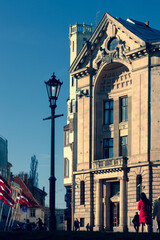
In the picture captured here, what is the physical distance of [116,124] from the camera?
6594cm

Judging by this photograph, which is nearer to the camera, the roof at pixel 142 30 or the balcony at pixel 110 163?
the roof at pixel 142 30

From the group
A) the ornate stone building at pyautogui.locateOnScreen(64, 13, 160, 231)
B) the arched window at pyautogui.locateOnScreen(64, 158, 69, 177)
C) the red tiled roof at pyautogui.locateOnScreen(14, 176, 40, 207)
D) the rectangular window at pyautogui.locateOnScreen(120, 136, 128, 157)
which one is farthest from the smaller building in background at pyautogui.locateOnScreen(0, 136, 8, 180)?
the red tiled roof at pyautogui.locateOnScreen(14, 176, 40, 207)

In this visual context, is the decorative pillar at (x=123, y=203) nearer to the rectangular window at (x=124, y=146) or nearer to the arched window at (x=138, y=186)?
the arched window at (x=138, y=186)

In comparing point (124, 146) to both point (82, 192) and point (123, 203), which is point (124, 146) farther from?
point (82, 192)

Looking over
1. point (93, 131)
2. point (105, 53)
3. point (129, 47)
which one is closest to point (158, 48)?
point (129, 47)

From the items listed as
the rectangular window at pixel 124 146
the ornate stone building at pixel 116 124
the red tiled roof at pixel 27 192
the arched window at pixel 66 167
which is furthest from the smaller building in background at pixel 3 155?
the red tiled roof at pixel 27 192

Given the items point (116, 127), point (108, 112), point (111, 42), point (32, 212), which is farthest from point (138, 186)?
point (32, 212)

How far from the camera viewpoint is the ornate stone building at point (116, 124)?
59.8 m

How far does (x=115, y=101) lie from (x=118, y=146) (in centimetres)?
481

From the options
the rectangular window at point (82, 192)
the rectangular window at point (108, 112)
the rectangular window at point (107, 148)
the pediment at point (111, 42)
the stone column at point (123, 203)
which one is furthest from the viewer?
the rectangular window at point (82, 192)

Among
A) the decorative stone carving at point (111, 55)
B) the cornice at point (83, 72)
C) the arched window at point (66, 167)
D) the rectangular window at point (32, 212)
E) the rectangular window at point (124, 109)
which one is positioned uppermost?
the decorative stone carving at point (111, 55)

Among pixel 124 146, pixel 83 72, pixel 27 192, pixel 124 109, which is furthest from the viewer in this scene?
pixel 27 192

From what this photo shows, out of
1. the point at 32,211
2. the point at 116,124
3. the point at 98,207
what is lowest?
the point at 32,211

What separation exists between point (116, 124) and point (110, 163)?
4313 millimetres
